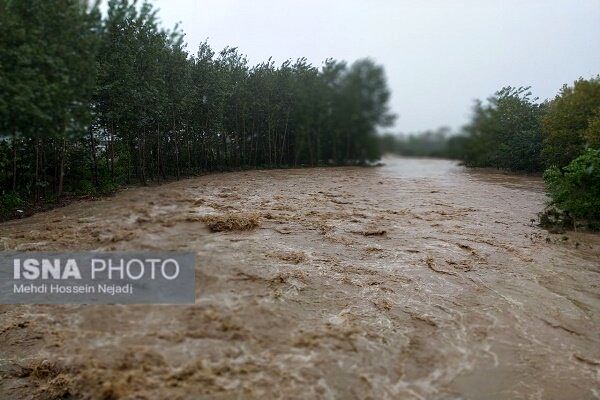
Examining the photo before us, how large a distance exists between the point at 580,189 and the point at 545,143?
17.8ft

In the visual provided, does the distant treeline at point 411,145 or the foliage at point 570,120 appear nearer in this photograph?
the distant treeline at point 411,145

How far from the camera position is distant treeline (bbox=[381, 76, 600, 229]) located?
9.46 metres

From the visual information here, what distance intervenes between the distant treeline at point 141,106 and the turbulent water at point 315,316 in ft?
6.05

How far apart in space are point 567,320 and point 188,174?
9.56 m

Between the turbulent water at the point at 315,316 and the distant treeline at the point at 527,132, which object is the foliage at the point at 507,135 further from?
the turbulent water at the point at 315,316

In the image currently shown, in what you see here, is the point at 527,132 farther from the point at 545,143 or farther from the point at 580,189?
the point at 580,189

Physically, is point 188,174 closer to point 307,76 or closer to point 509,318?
point 307,76

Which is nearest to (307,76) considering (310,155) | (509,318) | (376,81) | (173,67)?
(310,155)

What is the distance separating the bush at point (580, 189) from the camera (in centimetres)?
941

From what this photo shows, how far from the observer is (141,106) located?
10820mm

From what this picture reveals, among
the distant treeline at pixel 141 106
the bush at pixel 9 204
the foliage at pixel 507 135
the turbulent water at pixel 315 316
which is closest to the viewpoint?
the turbulent water at pixel 315 316

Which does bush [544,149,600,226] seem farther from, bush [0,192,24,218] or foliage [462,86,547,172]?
bush [0,192,24,218]
